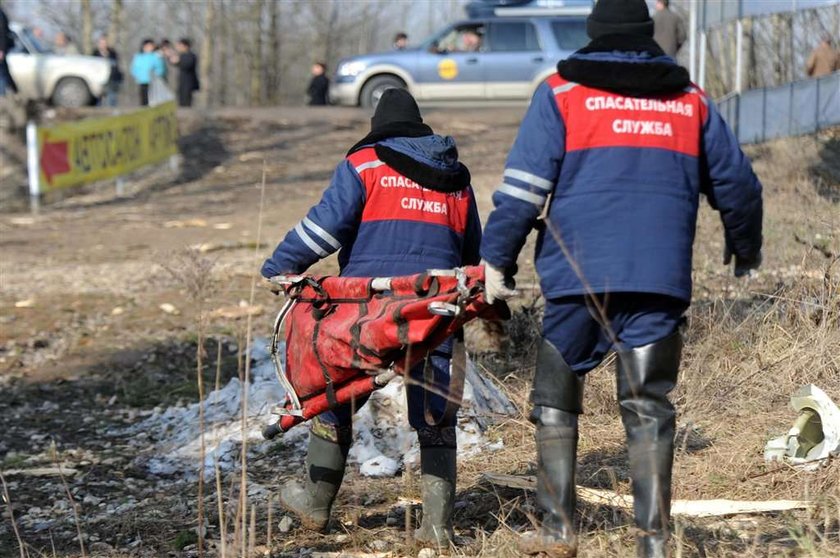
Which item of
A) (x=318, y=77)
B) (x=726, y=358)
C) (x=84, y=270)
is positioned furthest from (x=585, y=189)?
(x=318, y=77)

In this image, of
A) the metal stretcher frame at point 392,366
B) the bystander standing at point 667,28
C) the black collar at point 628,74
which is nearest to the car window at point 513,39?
the bystander standing at point 667,28

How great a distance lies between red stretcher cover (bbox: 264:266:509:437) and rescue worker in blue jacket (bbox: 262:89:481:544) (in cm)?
16

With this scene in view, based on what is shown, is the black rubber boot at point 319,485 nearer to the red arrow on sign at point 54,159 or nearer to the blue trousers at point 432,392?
the blue trousers at point 432,392

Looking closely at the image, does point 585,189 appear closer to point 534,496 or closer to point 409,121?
point 409,121

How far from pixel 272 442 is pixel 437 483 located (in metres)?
2.05

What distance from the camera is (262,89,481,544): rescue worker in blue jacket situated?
4449 millimetres

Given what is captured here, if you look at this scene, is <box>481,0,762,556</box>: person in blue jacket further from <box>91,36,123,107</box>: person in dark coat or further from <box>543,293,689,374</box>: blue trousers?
<box>91,36,123,107</box>: person in dark coat

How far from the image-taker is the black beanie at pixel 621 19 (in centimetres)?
371

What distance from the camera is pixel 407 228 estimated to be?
176 inches

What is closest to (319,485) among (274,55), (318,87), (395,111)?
(395,111)

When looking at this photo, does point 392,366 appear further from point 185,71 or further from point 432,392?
point 185,71

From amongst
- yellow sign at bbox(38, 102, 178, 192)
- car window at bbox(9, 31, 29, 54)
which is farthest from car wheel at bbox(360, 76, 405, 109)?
car window at bbox(9, 31, 29, 54)

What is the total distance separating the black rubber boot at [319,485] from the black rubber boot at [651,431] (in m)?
1.32

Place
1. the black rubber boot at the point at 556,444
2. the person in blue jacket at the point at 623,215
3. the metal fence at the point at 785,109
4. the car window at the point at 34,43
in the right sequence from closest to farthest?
1. the person in blue jacket at the point at 623,215
2. the black rubber boot at the point at 556,444
3. the metal fence at the point at 785,109
4. the car window at the point at 34,43
